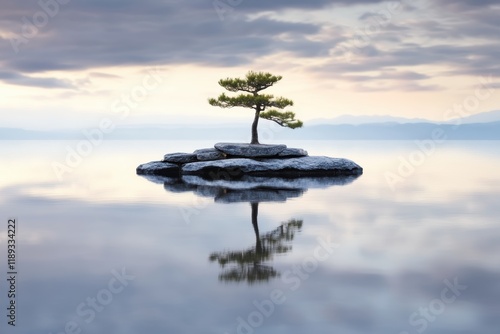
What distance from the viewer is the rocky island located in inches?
1101

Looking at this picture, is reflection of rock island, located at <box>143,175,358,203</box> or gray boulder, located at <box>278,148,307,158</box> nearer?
reflection of rock island, located at <box>143,175,358,203</box>

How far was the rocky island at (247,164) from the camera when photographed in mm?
27953

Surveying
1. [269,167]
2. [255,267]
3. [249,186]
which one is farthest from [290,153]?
[255,267]

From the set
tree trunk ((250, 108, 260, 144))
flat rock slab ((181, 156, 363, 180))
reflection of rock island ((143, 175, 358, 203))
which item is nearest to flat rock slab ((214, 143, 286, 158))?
flat rock slab ((181, 156, 363, 180))

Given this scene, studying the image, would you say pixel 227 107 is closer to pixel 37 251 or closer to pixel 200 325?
pixel 37 251

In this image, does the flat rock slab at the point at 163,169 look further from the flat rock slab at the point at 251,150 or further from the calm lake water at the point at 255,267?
the calm lake water at the point at 255,267

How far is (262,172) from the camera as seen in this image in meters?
28.2

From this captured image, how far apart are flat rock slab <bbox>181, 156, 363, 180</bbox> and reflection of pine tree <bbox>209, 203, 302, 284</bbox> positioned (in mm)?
14853

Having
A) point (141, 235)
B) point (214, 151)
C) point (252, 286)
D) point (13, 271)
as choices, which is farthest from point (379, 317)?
point (214, 151)

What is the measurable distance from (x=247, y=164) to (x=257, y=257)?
1818 centimetres

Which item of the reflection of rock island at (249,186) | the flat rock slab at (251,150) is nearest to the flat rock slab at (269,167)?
the flat rock slab at (251,150)

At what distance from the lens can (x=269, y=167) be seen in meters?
28.1

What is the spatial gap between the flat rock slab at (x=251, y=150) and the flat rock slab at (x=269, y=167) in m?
0.45

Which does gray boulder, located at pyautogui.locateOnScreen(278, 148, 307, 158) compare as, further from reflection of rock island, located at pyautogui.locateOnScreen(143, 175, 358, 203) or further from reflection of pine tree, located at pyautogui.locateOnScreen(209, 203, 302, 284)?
reflection of pine tree, located at pyautogui.locateOnScreen(209, 203, 302, 284)
